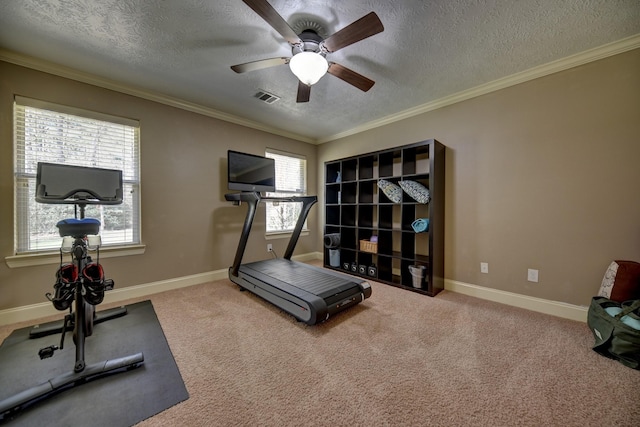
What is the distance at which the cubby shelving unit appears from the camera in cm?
291

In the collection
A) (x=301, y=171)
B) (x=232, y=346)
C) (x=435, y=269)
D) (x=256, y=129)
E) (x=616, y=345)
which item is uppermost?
(x=256, y=129)

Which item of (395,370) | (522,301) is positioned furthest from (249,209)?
(522,301)

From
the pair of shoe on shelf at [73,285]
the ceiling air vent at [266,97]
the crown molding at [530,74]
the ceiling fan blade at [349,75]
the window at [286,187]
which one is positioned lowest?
the pair of shoe on shelf at [73,285]

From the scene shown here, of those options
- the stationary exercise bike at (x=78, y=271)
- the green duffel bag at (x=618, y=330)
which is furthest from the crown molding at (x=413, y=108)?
the green duffel bag at (x=618, y=330)

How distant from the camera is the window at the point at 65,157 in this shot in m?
2.24

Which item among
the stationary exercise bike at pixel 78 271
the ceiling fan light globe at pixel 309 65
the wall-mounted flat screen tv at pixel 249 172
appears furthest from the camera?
the wall-mounted flat screen tv at pixel 249 172

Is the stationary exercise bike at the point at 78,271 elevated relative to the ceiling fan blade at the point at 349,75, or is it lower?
lower

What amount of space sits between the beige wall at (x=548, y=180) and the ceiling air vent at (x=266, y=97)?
7.13ft

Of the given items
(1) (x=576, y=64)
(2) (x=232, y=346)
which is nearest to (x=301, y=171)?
(2) (x=232, y=346)

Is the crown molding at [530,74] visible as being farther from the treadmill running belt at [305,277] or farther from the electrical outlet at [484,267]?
the treadmill running belt at [305,277]

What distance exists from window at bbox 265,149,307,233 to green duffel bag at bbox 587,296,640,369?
3.78m

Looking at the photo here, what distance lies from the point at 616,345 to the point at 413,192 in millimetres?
2002

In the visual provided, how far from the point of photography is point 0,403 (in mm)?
1200

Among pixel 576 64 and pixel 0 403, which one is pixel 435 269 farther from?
pixel 0 403
